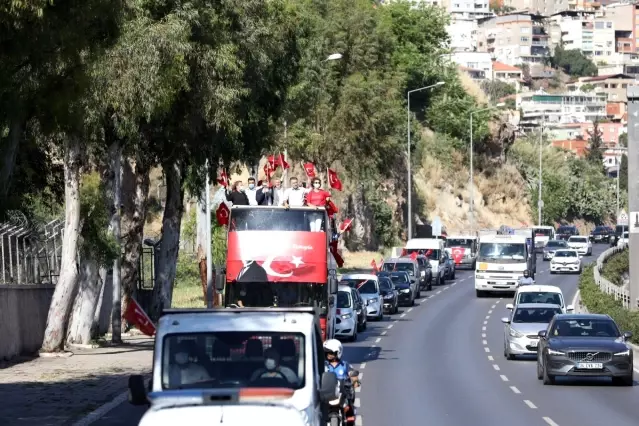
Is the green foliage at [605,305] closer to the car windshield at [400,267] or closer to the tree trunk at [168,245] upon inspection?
the car windshield at [400,267]

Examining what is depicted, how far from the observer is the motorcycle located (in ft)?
49.6

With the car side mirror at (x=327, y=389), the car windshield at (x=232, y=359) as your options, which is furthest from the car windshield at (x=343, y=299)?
the car side mirror at (x=327, y=389)

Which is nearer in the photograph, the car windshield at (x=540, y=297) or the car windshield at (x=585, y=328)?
the car windshield at (x=585, y=328)

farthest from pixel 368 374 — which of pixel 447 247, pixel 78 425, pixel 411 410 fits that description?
pixel 447 247

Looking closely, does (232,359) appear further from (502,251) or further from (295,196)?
(502,251)

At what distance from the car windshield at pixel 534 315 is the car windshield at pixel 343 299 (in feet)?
21.6

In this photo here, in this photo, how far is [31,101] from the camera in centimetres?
1541

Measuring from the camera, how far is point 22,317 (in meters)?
31.5

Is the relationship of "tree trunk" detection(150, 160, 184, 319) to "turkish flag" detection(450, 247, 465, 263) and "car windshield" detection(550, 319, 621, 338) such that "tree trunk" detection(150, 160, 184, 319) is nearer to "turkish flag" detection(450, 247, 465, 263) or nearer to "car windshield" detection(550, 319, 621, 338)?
"car windshield" detection(550, 319, 621, 338)

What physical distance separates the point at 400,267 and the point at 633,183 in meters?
18.9

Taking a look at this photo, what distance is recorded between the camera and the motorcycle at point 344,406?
15125 mm

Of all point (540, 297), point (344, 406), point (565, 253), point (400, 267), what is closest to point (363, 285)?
point (540, 297)

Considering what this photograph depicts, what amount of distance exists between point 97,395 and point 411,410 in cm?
555

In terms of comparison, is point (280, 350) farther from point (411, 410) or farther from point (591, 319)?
point (591, 319)
